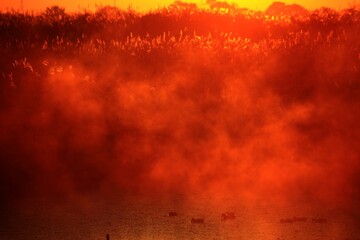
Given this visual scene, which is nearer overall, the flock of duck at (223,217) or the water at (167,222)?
the water at (167,222)

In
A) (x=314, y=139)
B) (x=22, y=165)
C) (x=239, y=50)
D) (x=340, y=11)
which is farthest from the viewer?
(x=340, y=11)

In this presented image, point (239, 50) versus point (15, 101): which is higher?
point (239, 50)

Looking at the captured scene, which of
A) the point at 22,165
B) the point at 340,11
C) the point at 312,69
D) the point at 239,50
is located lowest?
the point at 22,165

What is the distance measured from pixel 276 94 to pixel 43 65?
12.8 feet

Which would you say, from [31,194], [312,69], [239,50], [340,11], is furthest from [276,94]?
[340,11]

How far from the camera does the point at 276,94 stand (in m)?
9.12

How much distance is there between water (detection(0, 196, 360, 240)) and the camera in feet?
16.3

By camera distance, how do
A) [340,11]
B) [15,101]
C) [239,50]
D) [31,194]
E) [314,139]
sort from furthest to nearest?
1. [340,11]
2. [239,50]
3. [15,101]
4. [314,139]
5. [31,194]

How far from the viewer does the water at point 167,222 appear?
16.3 ft

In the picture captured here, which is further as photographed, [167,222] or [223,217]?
[223,217]

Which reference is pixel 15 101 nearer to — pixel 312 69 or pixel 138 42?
pixel 138 42

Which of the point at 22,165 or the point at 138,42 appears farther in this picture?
the point at 138,42

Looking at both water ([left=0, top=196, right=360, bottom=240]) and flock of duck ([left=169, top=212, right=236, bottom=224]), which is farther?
flock of duck ([left=169, top=212, right=236, bottom=224])

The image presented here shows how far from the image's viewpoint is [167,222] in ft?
17.3
